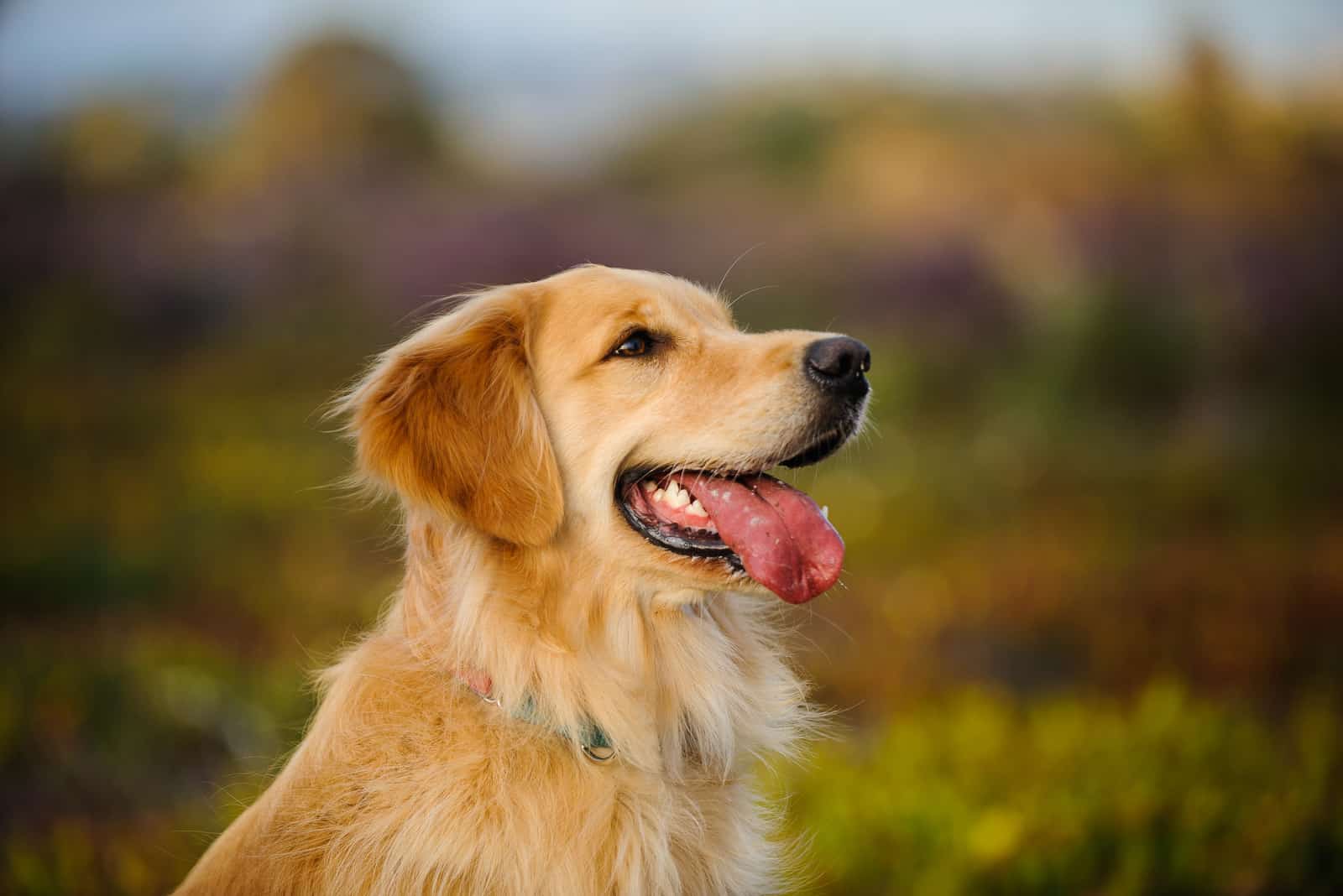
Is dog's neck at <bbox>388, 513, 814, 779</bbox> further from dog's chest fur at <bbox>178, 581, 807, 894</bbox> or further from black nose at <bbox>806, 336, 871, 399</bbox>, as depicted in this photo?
black nose at <bbox>806, 336, 871, 399</bbox>

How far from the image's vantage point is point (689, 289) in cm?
312

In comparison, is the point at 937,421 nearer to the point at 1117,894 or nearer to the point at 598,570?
the point at 1117,894

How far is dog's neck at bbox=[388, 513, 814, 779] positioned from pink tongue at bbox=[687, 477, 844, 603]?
24 cm

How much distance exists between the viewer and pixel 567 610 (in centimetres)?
265

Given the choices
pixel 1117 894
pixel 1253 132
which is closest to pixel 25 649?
pixel 1117 894

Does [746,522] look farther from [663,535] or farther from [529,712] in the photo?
[529,712]

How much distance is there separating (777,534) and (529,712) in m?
0.71

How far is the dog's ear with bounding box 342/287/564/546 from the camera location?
8.38 feet

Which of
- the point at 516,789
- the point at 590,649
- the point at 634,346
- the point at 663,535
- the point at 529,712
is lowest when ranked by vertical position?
the point at 516,789

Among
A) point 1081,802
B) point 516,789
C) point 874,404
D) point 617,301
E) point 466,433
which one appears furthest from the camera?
point 874,404

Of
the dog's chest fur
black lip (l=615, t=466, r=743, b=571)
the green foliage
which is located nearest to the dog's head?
black lip (l=615, t=466, r=743, b=571)

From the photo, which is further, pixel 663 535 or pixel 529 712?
pixel 663 535

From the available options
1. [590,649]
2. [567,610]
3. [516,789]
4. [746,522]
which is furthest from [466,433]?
[516,789]

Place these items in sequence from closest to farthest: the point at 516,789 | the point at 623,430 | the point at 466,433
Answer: the point at 516,789, the point at 466,433, the point at 623,430
